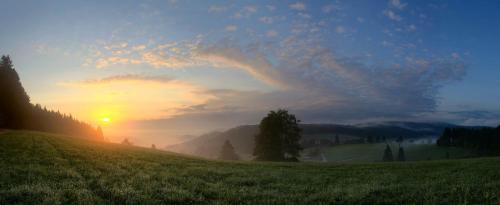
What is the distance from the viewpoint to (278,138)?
3209 inches

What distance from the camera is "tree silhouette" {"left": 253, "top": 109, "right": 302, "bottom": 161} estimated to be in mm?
81188

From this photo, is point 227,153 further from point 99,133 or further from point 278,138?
point 99,133

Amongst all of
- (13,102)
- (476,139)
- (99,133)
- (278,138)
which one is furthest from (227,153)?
(476,139)

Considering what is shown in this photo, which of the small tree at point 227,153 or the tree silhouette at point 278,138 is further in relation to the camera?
the small tree at point 227,153

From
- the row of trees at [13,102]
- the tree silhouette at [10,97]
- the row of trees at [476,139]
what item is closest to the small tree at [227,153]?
the row of trees at [13,102]

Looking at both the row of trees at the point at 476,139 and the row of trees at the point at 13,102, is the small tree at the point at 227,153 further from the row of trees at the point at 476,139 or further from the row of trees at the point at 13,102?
the row of trees at the point at 476,139

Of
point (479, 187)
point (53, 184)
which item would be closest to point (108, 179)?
point (53, 184)

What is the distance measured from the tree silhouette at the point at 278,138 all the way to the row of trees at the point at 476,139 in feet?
276

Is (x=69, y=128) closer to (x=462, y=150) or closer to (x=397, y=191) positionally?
(x=397, y=191)

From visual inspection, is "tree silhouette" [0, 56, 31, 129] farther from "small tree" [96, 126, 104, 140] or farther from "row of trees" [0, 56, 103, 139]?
"small tree" [96, 126, 104, 140]

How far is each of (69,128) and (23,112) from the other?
151ft

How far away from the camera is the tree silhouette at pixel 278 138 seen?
8119 cm

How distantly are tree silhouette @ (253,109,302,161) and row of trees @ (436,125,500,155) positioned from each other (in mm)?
84084

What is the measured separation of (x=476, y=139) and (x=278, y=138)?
107134 millimetres
